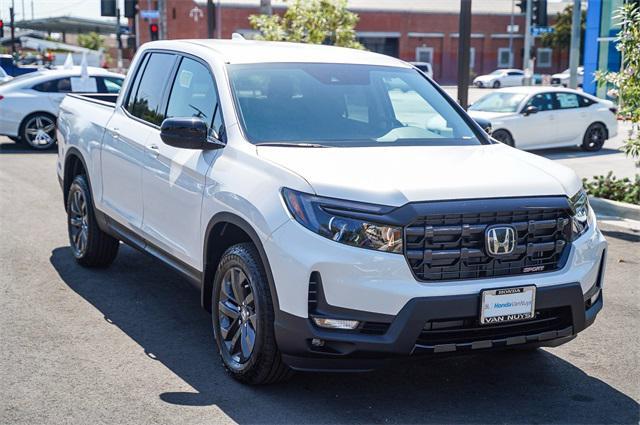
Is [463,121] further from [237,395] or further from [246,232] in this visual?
[237,395]

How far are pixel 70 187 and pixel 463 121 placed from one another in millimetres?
3783

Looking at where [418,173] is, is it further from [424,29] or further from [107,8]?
[424,29]

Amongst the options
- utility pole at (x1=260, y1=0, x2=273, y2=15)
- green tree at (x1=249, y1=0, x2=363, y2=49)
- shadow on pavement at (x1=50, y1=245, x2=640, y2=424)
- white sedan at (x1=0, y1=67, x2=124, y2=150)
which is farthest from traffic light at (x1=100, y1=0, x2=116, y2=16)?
shadow on pavement at (x1=50, y1=245, x2=640, y2=424)

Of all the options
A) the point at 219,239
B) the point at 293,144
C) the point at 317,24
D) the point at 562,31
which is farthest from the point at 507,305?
the point at 562,31

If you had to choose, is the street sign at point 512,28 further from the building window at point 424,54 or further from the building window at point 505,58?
the building window at point 424,54

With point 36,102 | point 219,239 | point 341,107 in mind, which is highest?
point 341,107

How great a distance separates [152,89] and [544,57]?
242ft

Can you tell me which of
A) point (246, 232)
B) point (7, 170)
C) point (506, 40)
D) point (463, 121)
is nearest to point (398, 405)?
point (246, 232)

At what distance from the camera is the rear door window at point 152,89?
6.48 meters

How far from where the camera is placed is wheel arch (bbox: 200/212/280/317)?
4.83 m

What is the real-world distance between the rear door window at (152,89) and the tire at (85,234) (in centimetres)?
107

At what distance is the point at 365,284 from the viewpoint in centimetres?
428

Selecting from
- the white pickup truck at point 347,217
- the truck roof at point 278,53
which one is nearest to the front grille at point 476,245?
the white pickup truck at point 347,217

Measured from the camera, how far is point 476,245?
176 inches
